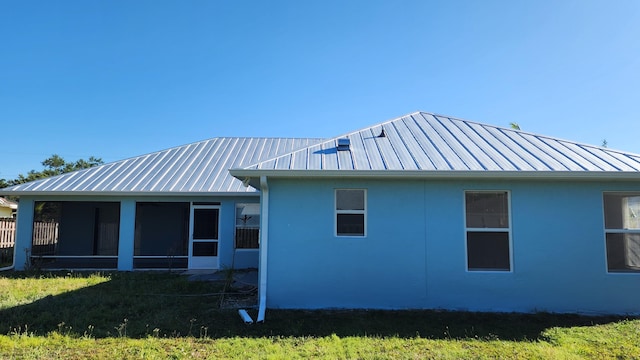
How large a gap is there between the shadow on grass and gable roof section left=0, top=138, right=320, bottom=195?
509cm

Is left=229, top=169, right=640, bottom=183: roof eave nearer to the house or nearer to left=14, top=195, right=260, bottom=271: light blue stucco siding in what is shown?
the house

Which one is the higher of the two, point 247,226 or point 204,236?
point 247,226

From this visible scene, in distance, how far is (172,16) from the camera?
34.6 feet

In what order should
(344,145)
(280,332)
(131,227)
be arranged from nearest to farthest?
(280,332)
(344,145)
(131,227)

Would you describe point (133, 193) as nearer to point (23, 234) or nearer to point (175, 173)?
point (175, 173)

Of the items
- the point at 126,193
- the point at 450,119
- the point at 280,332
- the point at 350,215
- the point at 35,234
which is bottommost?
the point at 280,332

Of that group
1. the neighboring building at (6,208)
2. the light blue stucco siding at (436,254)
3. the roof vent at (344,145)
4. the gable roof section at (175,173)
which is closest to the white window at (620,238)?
the light blue stucco siding at (436,254)

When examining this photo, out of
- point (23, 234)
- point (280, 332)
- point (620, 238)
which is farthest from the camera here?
point (23, 234)

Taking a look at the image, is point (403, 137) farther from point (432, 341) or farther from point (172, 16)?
point (172, 16)

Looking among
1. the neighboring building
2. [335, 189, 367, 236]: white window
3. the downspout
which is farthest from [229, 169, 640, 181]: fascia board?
the neighboring building

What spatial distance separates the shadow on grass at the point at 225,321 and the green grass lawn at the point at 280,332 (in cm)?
2

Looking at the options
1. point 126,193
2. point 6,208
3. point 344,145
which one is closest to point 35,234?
point 126,193

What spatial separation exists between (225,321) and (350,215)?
286 cm

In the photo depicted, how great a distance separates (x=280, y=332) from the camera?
5770mm
